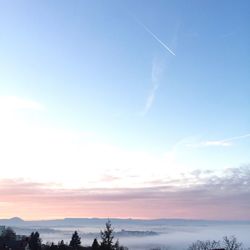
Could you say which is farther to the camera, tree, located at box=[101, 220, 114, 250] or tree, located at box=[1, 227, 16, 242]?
tree, located at box=[1, 227, 16, 242]

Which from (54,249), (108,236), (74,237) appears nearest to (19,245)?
(74,237)

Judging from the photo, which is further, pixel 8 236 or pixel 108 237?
pixel 8 236

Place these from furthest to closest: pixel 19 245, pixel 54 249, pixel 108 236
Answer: pixel 19 245
pixel 54 249
pixel 108 236

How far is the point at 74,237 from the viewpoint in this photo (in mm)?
108625

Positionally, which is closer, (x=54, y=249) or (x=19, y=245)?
(x=54, y=249)

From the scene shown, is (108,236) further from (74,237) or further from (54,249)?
(74,237)

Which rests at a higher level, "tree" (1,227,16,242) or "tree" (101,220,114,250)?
"tree" (1,227,16,242)

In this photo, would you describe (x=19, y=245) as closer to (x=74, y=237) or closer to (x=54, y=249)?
(x=74, y=237)

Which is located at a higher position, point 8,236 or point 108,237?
point 8,236

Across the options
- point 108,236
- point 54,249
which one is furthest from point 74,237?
point 108,236

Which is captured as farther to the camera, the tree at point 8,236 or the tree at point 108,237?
the tree at point 8,236

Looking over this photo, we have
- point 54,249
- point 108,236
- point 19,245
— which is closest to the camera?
point 108,236

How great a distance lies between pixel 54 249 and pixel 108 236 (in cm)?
3799

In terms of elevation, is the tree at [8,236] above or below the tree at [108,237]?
above
